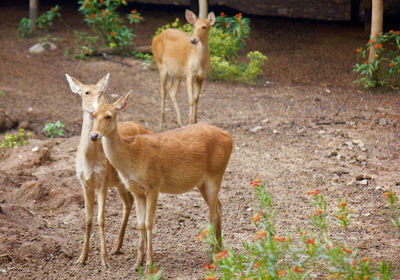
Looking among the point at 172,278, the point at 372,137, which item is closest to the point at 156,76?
the point at 372,137

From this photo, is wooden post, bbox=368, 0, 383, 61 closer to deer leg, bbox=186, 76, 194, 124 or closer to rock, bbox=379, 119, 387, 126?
rock, bbox=379, 119, 387, 126

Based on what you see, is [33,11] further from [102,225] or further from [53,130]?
[102,225]

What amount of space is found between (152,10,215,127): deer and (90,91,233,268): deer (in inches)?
166

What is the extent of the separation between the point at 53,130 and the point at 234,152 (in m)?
2.92

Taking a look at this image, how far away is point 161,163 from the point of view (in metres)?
5.25

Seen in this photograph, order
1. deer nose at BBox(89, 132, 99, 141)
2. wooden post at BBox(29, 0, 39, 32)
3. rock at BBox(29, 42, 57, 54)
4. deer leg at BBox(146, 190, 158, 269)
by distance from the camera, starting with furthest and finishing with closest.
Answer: wooden post at BBox(29, 0, 39, 32) < rock at BBox(29, 42, 57, 54) < deer leg at BBox(146, 190, 158, 269) < deer nose at BBox(89, 132, 99, 141)

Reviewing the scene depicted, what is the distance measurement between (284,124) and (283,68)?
359 centimetres

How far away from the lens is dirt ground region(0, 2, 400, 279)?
18.6 ft

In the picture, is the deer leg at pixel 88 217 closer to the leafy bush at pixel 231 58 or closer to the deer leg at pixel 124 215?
the deer leg at pixel 124 215

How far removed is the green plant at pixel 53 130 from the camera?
29.9 feet

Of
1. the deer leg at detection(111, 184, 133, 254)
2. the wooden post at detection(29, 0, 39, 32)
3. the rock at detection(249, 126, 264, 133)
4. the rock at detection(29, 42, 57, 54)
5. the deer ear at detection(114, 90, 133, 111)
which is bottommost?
the rock at detection(249, 126, 264, 133)

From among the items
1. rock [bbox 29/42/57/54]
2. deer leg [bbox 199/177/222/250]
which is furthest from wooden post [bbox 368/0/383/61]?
rock [bbox 29/42/57/54]

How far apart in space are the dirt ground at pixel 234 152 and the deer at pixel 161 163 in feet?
1.60

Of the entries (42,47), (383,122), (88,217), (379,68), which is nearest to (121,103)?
(88,217)
